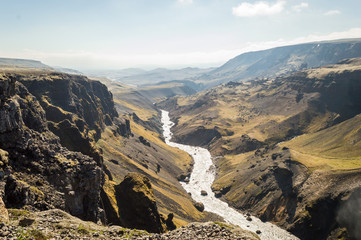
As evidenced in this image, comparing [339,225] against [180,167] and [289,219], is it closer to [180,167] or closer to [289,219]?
[289,219]

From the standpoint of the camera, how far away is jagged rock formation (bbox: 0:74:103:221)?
102 ft

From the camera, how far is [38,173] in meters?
36.7

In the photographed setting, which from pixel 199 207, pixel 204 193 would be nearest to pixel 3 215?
pixel 199 207

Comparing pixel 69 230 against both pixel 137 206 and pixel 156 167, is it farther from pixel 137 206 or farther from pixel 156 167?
pixel 156 167

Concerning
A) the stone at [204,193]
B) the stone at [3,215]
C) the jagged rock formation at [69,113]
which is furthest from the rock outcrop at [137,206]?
the stone at [204,193]

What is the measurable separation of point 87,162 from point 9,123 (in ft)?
50.0

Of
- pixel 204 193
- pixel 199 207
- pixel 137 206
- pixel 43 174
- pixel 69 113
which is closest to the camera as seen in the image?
pixel 43 174

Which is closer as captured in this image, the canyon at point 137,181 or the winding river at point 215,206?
the canyon at point 137,181

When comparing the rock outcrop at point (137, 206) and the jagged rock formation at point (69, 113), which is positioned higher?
the jagged rock formation at point (69, 113)

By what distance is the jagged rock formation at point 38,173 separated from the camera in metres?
31.0

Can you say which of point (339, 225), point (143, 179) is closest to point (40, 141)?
point (143, 179)

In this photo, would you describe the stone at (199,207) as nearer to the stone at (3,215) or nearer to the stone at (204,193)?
the stone at (204,193)

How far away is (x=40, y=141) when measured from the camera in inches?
1642

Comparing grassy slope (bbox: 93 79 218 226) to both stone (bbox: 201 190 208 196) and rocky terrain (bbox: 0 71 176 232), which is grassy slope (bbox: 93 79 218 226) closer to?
stone (bbox: 201 190 208 196)
